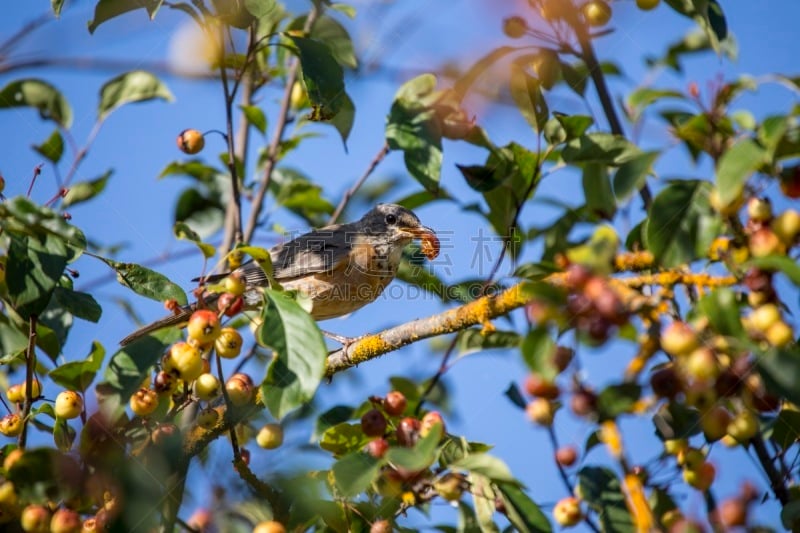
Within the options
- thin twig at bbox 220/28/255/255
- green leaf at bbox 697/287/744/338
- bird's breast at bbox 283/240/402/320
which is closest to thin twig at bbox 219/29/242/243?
thin twig at bbox 220/28/255/255

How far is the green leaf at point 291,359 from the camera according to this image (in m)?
2.56

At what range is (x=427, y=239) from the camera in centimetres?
603

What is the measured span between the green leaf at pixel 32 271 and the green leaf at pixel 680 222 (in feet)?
7.19

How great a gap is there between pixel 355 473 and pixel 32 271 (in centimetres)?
148

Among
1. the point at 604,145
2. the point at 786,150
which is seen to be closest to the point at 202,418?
the point at 604,145

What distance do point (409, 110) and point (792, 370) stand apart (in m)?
2.63

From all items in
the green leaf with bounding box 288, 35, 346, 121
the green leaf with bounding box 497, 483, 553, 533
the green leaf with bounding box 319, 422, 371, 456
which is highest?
the green leaf with bounding box 288, 35, 346, 121

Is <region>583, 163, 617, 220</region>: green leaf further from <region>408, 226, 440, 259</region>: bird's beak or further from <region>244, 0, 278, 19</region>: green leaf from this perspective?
<region>408, 226, 440, 259</region>: bird's beak

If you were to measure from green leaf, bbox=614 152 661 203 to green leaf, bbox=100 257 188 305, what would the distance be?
6.17 feet

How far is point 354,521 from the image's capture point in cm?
305

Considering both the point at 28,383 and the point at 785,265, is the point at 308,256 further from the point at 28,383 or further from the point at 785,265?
the point at 785,265

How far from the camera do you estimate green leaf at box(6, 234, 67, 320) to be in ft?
9.64

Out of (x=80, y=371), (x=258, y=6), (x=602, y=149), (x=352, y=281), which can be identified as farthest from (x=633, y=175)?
(x=352, y=281)

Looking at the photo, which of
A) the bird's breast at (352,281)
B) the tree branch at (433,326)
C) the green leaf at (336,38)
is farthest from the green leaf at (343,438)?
the bird's breast at (352,281)
